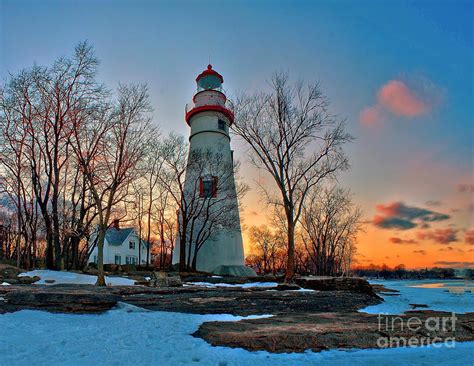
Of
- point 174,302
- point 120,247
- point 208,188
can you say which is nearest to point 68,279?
point 174,302

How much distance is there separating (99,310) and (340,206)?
34134mm

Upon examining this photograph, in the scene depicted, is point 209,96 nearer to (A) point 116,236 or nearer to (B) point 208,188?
(B) point 208,188

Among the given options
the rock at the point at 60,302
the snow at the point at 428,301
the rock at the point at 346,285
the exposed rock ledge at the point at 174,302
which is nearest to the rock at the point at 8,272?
the exposed rock ledge at the point at 174,302

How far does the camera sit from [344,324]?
601cm

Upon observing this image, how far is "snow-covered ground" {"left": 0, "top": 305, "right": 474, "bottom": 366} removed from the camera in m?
4.32

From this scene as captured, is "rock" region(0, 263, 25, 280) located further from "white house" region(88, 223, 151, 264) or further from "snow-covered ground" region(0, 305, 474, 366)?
"white house" region(88, 223, 151, 264)

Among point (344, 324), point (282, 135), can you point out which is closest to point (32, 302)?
point (344, 324)

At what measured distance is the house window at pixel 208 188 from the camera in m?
27.2

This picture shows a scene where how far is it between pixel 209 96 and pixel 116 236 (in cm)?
3362

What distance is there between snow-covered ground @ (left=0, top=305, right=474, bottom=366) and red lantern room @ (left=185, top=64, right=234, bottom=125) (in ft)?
74.2

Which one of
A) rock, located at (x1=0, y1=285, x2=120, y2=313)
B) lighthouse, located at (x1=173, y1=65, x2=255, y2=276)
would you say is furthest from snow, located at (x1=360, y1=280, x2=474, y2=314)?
lighthouse, located at (x1=173, y1=65, x2=255, y2=276)

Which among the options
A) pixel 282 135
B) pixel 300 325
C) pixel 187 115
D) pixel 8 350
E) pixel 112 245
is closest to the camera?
pixel 8 350

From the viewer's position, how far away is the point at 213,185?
89.7 feet

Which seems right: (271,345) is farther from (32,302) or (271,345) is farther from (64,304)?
(32,302)
